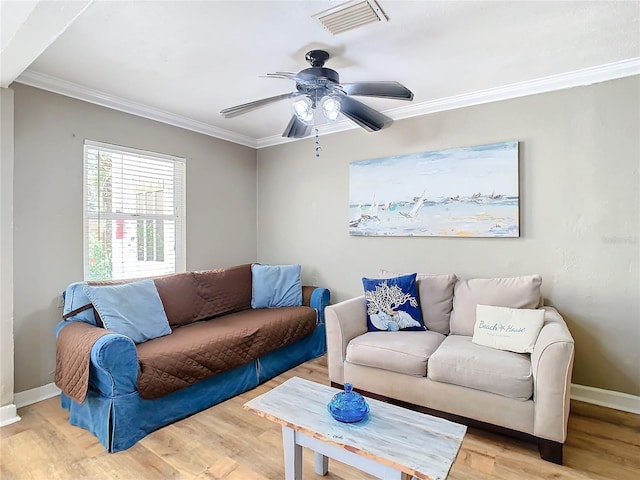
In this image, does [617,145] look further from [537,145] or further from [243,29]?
[243,29]

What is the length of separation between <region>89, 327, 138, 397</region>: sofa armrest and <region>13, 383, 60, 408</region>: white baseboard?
0.95 metres

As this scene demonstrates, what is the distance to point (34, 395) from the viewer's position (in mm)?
2707

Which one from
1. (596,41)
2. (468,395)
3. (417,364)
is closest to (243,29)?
(596,41)

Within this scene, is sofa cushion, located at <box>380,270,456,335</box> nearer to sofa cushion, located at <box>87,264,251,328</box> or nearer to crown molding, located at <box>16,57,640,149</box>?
crown molding, located at <box>16,57,640,149</box>

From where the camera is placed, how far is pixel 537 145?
2881 mm

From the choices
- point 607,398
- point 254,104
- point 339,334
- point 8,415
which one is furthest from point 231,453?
point 607,398

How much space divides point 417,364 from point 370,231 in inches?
63.4

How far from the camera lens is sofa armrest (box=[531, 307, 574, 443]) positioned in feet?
6.32

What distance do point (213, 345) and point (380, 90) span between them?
2093mm

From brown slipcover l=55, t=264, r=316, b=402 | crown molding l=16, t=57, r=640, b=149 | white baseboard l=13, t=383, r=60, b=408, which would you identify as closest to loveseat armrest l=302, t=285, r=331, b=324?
brown slipcover l=55, t=264, r=316, b=402

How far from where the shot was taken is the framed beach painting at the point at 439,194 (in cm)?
299

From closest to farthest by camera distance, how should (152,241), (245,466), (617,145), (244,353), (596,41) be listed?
(245,466) → (596,41) → (617,145) → (244,353) → (152,241)

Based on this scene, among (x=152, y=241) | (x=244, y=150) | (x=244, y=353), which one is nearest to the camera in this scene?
(x=244, y=353)

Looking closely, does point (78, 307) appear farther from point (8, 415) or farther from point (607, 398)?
point (607, 398)
